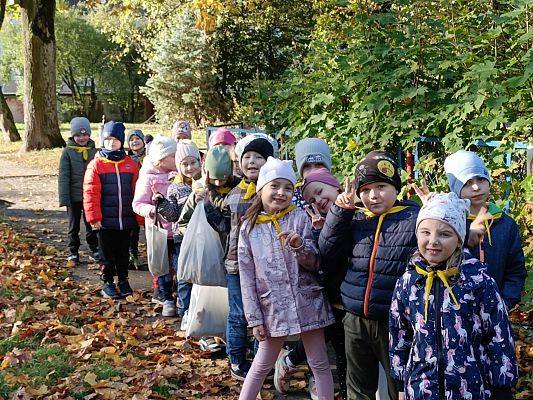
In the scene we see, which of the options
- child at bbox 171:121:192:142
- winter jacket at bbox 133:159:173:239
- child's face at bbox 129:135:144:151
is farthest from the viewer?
child's face at bbox 129:135:144:151

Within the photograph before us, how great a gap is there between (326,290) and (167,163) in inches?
111

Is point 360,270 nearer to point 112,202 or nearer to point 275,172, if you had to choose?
point 275,172

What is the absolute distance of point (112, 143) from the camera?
7254 millimetres

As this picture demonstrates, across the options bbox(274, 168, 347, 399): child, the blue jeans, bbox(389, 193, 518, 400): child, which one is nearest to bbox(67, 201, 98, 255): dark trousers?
the blue jeans

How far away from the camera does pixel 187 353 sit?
567 cm

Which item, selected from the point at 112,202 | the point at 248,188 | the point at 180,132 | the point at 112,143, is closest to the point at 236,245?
the point at 248,188

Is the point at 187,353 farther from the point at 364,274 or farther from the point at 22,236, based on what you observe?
the point at 22,236

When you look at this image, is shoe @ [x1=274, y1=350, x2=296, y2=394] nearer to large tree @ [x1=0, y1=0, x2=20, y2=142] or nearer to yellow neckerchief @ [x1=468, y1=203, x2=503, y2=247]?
yellow neckerchief @ [x1=468, y1=203, x2=503, y2=247]

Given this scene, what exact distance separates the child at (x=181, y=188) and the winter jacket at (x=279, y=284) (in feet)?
5.91

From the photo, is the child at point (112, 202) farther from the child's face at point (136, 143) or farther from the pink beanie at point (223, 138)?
the child's face at point (136, 143)

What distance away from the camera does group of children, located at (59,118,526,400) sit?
317 cm

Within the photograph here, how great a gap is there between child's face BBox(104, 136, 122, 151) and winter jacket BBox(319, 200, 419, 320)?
381 centimetres

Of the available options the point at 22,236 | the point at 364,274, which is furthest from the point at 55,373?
the point at 22,236

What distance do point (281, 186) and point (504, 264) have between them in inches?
54.8
